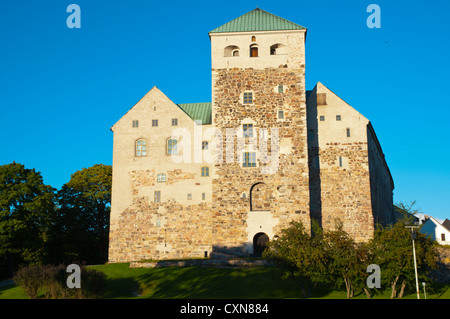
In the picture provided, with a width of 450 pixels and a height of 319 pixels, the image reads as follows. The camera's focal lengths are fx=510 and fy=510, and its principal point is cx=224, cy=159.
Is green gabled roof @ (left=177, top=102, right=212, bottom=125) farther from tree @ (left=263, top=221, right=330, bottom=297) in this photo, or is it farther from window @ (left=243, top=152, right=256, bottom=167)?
tree @ (left=263, top=221, right=330, bottom=297)

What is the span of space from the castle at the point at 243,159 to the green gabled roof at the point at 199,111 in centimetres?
44

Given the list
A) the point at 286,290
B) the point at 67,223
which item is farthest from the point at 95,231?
the point at 286,290

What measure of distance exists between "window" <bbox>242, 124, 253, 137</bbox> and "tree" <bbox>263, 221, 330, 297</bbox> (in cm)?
1241

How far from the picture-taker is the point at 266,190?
44250 millimetres

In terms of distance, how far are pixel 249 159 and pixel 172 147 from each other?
789 cm

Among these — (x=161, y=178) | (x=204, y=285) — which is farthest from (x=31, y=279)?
(x=161, y=178)

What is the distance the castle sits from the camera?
44062 mm

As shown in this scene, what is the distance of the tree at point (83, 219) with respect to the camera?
5222 centimetres

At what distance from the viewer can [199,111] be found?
2014 inches

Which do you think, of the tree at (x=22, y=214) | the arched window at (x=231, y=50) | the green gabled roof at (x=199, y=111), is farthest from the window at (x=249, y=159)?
the tree at (x=22, y=214)

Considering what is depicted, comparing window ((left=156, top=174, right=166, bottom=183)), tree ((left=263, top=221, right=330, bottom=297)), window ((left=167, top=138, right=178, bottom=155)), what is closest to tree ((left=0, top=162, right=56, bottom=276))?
window ((left=156, top=174, right=166, bottom=183))

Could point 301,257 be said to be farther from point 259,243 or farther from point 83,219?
point 83,219

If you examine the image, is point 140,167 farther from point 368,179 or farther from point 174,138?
point 368,179

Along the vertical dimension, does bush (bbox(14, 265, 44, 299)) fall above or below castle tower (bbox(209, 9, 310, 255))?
below
